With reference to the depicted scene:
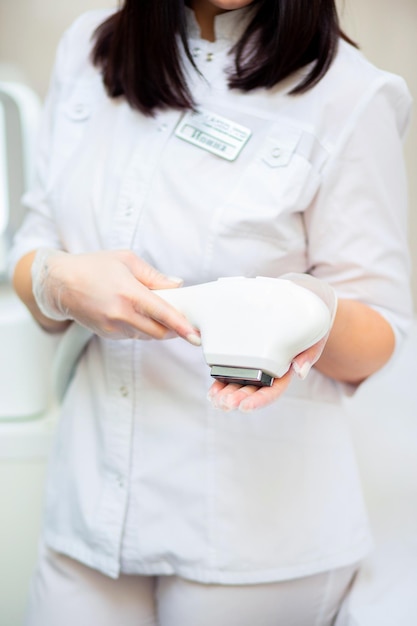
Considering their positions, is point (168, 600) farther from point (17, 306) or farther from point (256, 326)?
point (17, 306)

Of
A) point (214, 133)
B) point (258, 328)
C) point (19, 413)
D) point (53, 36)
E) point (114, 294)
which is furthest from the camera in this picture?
point (53, 36)

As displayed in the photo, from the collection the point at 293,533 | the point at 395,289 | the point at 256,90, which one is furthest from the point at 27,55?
the point at 293,533

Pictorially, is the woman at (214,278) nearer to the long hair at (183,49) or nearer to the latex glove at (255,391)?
the long hair at (183,49)

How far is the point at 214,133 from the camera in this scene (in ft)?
3.17

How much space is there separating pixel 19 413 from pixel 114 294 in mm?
633

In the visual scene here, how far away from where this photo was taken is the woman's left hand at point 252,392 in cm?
69

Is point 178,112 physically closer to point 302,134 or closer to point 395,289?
point 302,134

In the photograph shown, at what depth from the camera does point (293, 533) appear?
969 millimetres

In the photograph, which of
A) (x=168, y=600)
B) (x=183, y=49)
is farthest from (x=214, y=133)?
(x=168, y=600)

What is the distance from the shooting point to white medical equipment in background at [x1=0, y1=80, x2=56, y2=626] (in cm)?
135

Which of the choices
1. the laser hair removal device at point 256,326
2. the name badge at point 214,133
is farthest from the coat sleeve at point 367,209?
the laser hair removal device at point 256,326

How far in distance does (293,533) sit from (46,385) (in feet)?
2.09

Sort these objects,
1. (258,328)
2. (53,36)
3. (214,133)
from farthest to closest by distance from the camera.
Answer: (53,36) < (214,133) < (258,328)

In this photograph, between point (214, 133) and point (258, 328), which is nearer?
point (258, 328)
